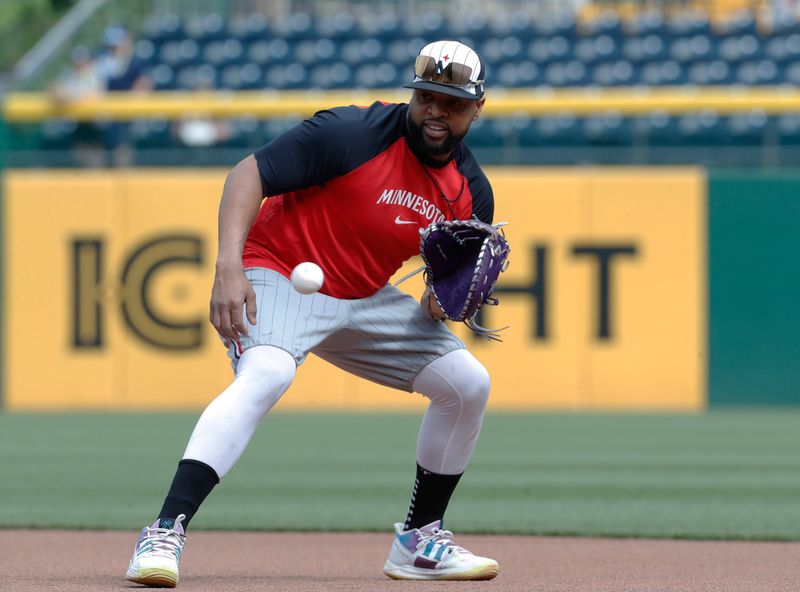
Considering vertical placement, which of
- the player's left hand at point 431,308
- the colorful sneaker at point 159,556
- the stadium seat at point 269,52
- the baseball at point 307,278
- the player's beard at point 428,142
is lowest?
the colorful sneaker at point 159,556

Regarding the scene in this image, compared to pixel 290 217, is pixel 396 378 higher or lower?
lower

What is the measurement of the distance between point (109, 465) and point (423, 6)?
1039cm

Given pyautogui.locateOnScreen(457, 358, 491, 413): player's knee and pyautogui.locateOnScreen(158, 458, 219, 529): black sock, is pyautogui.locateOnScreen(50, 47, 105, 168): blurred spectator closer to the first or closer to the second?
pyautogui.locateOnScreen(457, 358, 491, 413): player's knee

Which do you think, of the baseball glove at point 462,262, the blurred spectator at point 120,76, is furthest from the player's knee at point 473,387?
the blurred spectator at point 120,76

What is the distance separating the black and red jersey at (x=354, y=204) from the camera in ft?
14.0

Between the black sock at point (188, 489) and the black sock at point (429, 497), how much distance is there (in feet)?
2.70

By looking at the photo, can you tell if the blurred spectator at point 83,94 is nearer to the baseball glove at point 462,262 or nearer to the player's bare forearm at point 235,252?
the baseball glove at point 462,262

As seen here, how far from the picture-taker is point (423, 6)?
56.9 feet

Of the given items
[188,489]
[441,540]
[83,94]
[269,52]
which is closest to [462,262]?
[441,540]

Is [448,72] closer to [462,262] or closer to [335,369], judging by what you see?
[462,262]

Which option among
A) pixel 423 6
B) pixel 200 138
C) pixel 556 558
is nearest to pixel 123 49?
pixel 200 138

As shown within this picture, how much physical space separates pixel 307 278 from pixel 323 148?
37 cm

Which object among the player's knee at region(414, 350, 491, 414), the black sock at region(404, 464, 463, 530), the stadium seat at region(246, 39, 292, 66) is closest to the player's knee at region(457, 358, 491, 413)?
the player's knee at region(414, 350, 491, 414)

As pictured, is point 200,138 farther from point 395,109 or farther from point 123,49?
point 395,109
